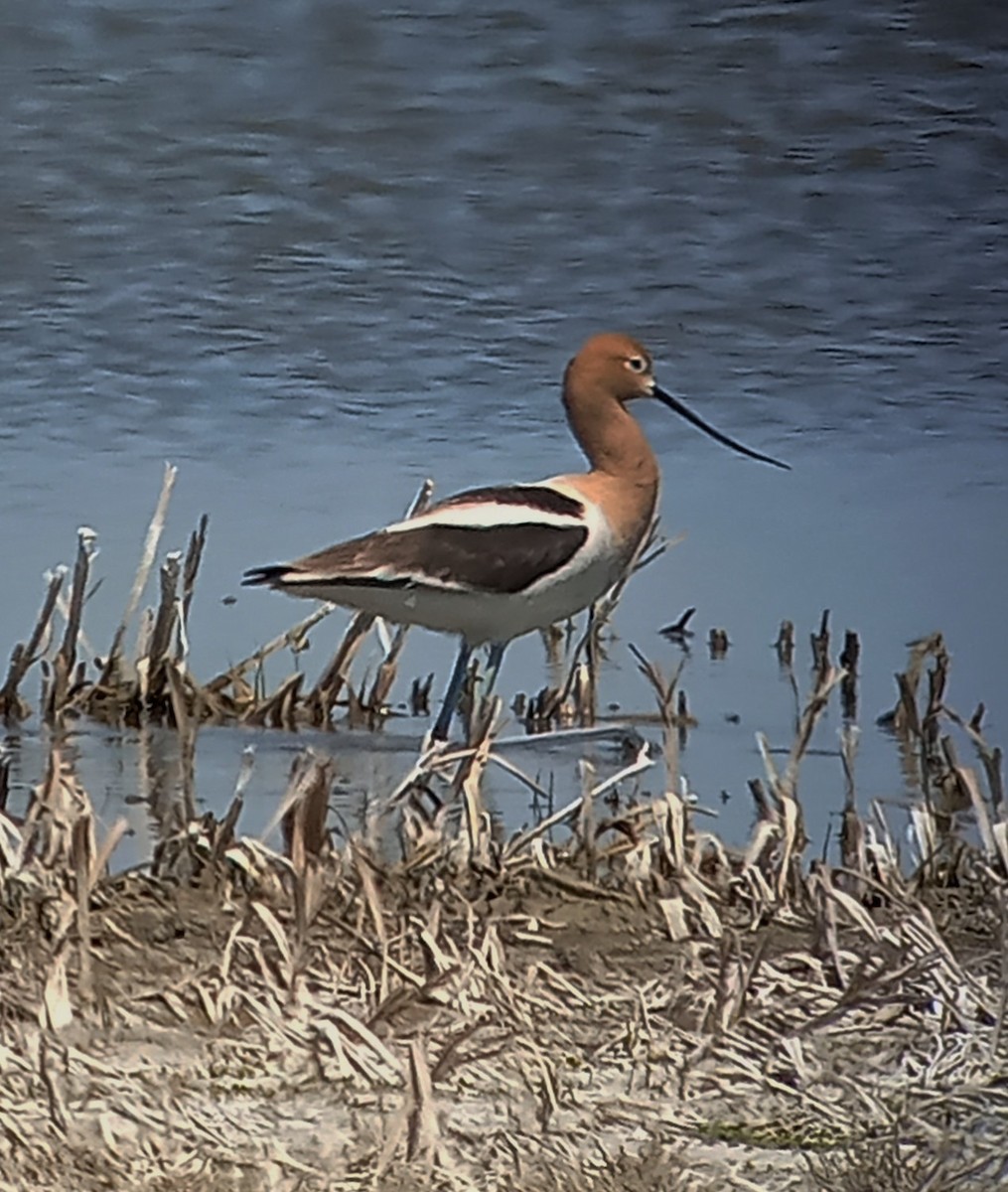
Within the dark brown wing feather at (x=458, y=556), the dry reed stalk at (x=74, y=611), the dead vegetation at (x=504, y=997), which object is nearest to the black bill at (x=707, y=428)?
the dark brown wing feather at (x=458, y=556)

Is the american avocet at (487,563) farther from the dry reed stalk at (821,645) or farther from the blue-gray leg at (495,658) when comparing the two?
the dry reed stalk at (821,645)

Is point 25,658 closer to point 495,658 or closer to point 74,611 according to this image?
point 74,611

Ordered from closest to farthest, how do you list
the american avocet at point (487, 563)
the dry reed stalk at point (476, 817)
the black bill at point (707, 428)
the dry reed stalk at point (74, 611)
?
the dry reed stalk at point (476, 817) < the american avocet at point (487, 563) < the dry reed stalk at point (74, 611) < the black bill at point (707, 428)

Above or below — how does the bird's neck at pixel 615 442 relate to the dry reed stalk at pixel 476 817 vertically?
above

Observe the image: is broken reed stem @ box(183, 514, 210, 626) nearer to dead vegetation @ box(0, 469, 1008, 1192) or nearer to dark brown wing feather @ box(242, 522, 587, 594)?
dark brown wing feather @ box(242, 522, 587, 594)

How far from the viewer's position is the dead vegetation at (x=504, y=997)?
7.04ft

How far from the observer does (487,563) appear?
12.2ft

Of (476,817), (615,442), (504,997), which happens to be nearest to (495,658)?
(615,442)

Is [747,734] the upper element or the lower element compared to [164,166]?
lower

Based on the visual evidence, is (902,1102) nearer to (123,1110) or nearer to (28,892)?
(123,1110)

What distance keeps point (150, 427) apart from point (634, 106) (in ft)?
3.66

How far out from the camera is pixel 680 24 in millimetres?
4703

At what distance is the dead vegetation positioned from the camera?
7.04ft

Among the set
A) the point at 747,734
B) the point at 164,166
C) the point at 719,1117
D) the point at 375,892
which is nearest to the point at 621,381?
the point at 747,734
